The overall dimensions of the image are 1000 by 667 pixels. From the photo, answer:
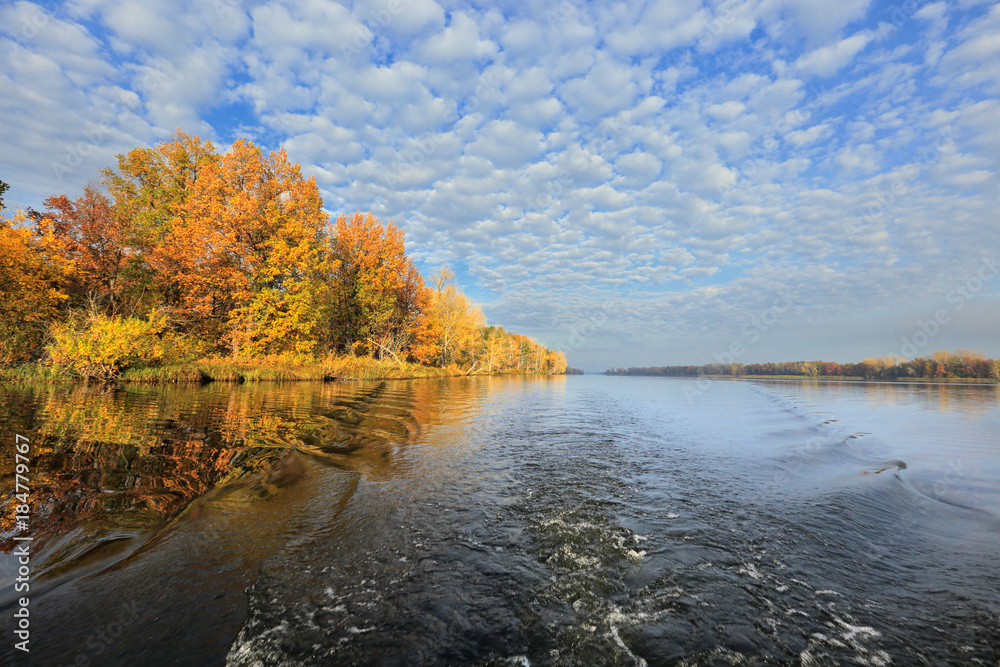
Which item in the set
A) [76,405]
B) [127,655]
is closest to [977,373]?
[127,655]

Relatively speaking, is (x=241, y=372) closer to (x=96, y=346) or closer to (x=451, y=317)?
(x=96, y=346)

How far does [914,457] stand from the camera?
30.0 ft

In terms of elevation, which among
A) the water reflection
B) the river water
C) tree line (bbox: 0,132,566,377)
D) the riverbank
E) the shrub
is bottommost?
the river water

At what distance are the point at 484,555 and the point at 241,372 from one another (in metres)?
25.8

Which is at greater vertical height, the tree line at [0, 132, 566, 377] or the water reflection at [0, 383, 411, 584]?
the tree line at [0, 132, 566, 377]

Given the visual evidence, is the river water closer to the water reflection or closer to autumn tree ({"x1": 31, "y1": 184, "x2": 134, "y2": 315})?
the water reflection

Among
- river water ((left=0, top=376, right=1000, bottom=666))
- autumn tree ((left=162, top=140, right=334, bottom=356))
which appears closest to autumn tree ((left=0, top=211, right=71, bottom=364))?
autumn tree ((left=162, top=140, right=334, bottom=356))

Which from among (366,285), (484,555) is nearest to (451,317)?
(366,285)

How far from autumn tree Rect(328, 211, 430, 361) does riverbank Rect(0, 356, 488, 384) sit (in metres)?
4.24

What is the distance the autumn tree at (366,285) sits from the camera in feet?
120

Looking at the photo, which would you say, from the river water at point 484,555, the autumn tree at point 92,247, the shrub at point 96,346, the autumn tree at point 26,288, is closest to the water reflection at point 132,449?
the river water at point 484,555

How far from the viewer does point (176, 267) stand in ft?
81.8

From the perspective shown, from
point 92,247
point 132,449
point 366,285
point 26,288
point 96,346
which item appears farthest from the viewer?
point 366,285

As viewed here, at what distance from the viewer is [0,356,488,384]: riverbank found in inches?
623
